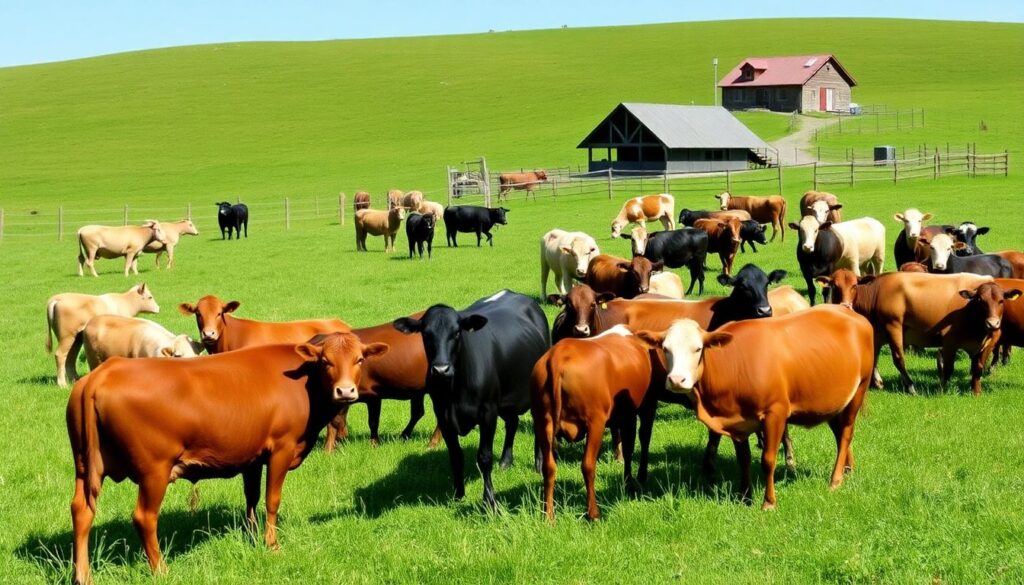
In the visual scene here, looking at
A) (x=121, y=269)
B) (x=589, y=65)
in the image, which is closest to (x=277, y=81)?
(x=589, y=65)

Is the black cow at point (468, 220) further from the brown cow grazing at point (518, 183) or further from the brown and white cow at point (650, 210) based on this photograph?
the brown cow grazing at point (518, 183)

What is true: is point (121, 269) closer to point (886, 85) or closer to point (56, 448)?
point (56, 448)

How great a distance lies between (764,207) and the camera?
102 feet

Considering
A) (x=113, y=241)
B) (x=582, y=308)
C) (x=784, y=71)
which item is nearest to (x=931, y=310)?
(x=582, y=308)

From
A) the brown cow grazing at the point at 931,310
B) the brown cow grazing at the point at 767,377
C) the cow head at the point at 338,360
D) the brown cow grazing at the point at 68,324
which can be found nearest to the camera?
the cow head at the point at 338,360

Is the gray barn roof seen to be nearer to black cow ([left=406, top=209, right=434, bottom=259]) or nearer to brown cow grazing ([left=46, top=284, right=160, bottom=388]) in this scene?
black cow ([left=406, top=209, right=434, bottom=259])

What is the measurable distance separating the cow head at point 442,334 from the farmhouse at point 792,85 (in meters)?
88.7

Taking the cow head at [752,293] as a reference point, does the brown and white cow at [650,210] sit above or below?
above

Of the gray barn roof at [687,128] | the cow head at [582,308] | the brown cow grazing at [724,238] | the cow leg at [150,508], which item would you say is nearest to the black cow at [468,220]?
the brown cow grazing at [724,238]

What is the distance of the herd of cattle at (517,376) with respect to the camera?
6.41 metres

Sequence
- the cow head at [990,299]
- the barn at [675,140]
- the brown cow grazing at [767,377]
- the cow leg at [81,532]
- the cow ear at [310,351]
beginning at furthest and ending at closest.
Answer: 1. the barn at [675,140]
2. the cow head at [990,299]
3. the brown cow grazing at [767,377]
4. the cow ear at [310,351]
5. the cow leg at [81,532]

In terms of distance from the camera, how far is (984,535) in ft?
21.1

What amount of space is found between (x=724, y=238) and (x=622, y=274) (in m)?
7.14

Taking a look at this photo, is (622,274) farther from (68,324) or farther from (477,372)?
(68,324)
